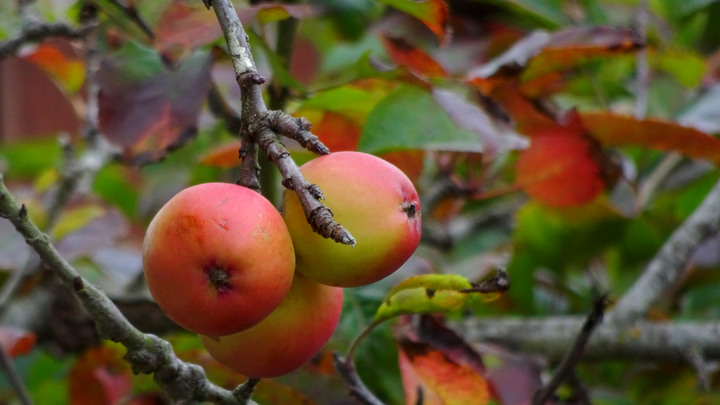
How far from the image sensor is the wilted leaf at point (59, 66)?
1.26 meters

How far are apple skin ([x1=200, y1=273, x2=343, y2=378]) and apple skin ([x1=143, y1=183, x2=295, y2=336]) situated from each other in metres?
0.04

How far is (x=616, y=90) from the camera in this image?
1.29 meters

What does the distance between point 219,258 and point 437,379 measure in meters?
0.31

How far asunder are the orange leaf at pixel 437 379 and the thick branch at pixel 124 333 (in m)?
0.18

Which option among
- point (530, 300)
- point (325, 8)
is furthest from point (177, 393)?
point (530, 300)

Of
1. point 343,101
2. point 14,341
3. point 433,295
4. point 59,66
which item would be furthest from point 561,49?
point 59,66

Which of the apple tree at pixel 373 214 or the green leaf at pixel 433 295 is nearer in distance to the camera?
the apple tree at pixel 373 214

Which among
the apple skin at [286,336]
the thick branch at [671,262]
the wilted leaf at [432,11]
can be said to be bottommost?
the thick branch at [671,262]

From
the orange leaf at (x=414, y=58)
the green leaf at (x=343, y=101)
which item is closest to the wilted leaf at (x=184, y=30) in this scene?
the green leaf at (x=343, y=101)

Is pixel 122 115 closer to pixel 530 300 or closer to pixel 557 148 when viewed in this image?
pixel 557 148

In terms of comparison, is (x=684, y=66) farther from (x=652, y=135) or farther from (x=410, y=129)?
(x=410, y=129)

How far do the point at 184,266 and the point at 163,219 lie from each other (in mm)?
29

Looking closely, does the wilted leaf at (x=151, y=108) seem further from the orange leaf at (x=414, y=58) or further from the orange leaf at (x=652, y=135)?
the orange leaf at (x=652, y=135)

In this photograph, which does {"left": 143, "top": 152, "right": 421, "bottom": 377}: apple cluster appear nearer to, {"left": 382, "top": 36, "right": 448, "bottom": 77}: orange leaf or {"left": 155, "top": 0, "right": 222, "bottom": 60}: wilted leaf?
{"left": 155, "top": 0, "right": 222, "bottom": 60}: wilted leaf
